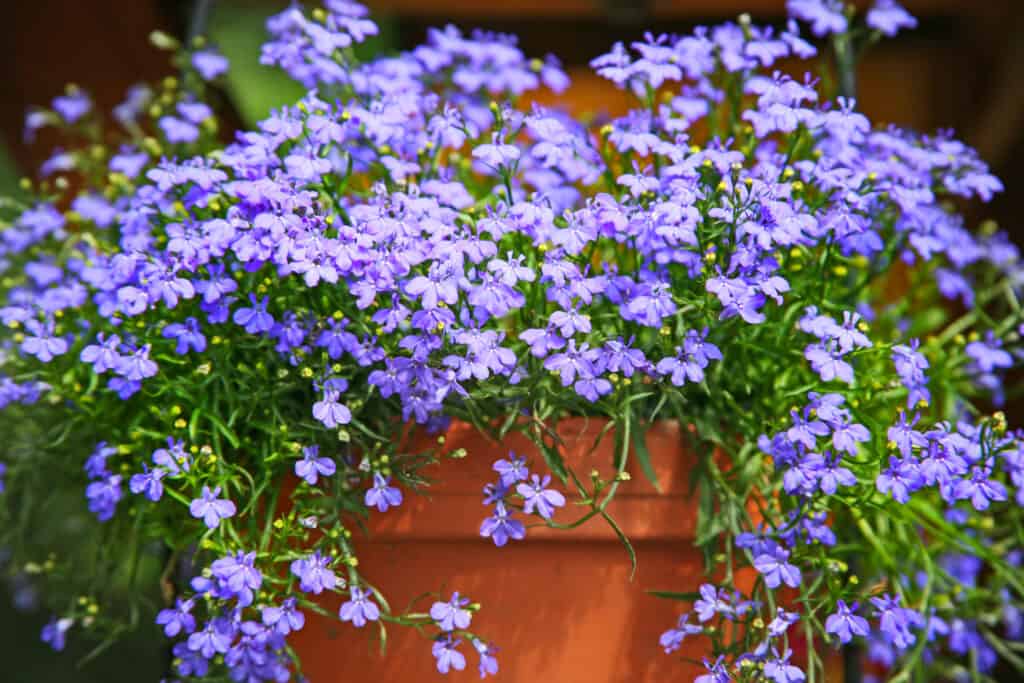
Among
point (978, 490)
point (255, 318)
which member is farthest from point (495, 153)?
point (978, 490)

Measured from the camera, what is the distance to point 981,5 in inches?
69.6

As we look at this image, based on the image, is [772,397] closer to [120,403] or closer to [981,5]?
[120,403]

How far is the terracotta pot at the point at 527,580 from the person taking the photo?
0.83 meters

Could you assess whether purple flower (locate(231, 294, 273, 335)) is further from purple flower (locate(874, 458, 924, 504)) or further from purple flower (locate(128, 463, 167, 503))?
purple flower (locate(874, 458, 924, 504))

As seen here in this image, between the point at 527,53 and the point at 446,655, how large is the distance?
1590 mm

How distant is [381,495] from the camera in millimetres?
777

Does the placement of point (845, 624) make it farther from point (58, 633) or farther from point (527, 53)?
point (527, 53)

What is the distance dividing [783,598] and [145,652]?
1.22m

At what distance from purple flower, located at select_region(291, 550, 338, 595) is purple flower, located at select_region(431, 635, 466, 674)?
0.09 m

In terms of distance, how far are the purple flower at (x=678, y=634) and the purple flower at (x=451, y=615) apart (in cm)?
15

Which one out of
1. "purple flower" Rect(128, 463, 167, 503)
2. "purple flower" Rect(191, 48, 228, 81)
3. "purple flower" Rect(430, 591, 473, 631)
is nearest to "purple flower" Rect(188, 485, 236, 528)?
"purple flower" Rect(128, 463, 167, 503)


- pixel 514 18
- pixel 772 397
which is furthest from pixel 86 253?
pixel 514 18

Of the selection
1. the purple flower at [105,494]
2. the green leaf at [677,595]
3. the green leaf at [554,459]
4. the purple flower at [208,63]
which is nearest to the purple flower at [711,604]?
the green leaf at [677,595]

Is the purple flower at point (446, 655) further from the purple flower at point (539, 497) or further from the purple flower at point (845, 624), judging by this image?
the purple flower at point (845, 624)
